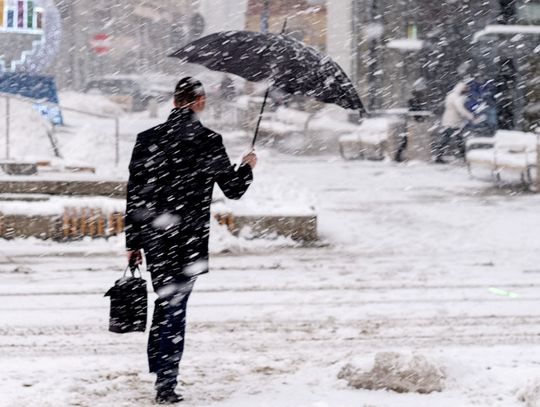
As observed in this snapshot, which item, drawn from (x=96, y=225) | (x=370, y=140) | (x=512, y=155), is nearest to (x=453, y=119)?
(x=370, y=140)

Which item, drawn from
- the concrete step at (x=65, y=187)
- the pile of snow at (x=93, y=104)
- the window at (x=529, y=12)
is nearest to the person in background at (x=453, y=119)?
the window at (x=529, y=12)

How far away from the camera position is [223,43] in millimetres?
6812

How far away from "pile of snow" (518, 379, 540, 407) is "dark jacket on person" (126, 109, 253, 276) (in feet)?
6.36

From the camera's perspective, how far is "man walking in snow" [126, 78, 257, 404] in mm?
6168

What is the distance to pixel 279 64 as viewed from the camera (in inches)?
259

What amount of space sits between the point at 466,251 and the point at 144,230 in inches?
284

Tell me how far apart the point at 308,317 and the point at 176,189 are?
314 cm

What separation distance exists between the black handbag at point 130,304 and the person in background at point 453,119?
18.4 metres

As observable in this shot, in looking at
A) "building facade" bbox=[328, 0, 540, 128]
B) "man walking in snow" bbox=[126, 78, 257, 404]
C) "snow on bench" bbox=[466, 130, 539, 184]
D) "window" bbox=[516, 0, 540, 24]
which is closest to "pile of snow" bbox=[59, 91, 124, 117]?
"building facade" bbox=[328, 0, 540, 128]

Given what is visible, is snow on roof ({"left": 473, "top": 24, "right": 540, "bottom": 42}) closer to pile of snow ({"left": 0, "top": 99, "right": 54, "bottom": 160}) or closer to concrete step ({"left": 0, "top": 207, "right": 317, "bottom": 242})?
pile of snow ({"left": 0, "top": 99, "right": 54, "bottom": 160})

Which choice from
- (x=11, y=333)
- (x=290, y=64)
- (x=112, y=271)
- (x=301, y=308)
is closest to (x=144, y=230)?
(x=290, y=64)

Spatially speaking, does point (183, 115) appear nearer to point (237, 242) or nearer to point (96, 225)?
point (237, 242)

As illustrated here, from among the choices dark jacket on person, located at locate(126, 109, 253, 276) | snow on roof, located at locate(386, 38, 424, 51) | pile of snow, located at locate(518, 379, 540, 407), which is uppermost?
snow on roof, located at locate(386, 38, 424, 51)

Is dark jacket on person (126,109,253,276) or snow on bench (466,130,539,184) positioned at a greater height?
dark jacket on person (126,109,253,276)
